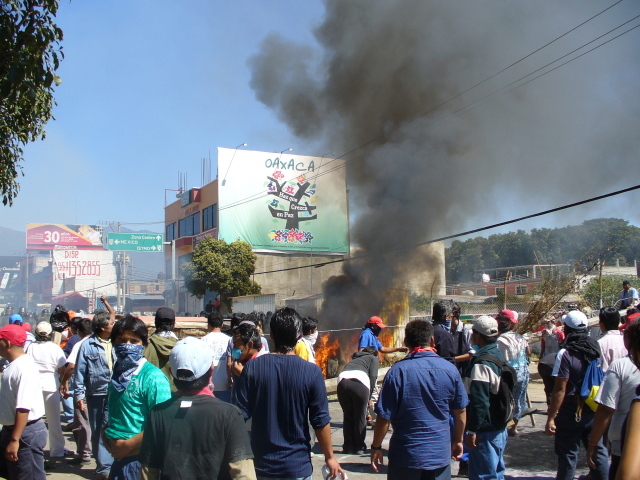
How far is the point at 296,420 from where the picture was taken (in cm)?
301

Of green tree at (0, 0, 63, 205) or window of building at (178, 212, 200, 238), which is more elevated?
window of building at (178, 212, 200, 238)

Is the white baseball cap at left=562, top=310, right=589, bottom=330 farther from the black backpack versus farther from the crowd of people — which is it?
the black backpack

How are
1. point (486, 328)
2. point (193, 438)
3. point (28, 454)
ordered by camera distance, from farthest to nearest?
1. point (486, 328)
2. point (28, 454)
3. point (193, 438)

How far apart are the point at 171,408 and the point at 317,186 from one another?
3282 cm

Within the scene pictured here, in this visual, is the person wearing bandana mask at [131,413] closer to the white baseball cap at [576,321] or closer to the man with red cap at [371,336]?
the white baseball cap at [576,321]

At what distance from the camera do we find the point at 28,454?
3736 mm

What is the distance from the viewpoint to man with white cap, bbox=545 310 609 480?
4297 millimetres

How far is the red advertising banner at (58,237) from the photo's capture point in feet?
241

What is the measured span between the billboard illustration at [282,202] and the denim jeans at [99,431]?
27.1 m

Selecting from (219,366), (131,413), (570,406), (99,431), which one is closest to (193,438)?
(131,413)

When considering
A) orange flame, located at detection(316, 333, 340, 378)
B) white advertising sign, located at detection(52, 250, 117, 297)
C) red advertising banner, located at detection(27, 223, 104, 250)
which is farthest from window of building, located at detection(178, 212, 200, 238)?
red advertising banner, located at detection(27, 223, 104, 250)

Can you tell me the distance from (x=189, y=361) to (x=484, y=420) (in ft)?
7.41

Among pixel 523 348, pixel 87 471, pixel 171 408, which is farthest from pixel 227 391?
Result: pixel 523 348

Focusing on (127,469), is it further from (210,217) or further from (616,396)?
(210,217)
